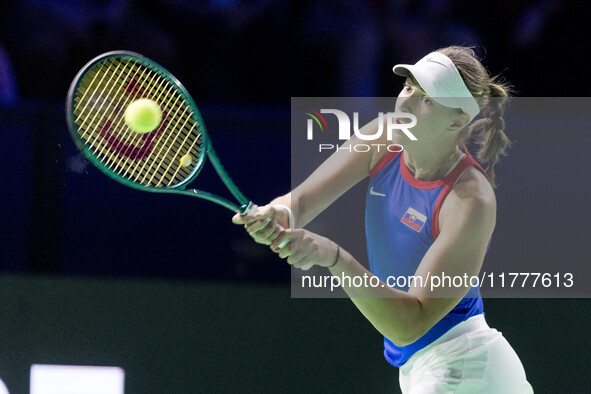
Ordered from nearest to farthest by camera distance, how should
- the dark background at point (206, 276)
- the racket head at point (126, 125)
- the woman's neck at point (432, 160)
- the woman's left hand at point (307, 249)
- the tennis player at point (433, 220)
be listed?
the woman's left hand at point (307, 249)
the tennis player at point (433, 220)
the racket head at point (126, 125)
the woman's neck at point (432, 160)
the dark background at point (206, 276)

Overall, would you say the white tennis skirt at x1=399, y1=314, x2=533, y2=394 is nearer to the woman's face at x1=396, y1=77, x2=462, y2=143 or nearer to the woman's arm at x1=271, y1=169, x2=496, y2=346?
the woman's arm at x1=271, y1=169, x2=496, y2=346

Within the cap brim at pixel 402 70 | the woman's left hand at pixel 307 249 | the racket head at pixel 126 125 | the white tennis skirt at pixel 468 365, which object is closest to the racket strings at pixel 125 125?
the racket head at pixel 126 125

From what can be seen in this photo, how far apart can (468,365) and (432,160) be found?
54 centimetres

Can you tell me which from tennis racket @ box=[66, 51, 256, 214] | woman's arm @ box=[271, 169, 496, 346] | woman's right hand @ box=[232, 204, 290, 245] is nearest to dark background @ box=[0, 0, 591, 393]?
tennis racket @ box=[66, 51, 256, 214]

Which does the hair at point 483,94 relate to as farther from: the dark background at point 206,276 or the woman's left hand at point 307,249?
the woman's left hand at point 307,249

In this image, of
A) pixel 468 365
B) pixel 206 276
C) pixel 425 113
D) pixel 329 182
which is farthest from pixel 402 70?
pixel 206 276

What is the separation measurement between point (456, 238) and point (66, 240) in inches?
60.5

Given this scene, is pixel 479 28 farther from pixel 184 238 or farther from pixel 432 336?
pixel 432 336

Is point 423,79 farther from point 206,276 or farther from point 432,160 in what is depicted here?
point 206,276

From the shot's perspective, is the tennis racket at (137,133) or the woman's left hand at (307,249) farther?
the tennis racket at (137,133)

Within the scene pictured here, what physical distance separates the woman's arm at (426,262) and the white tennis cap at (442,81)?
0.71 feet

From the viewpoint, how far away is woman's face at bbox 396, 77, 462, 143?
2.35 m

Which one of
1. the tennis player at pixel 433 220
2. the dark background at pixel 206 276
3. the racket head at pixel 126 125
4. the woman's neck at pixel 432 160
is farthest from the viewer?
the dark background at pixel 206 276

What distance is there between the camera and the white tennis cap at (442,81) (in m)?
2.30
